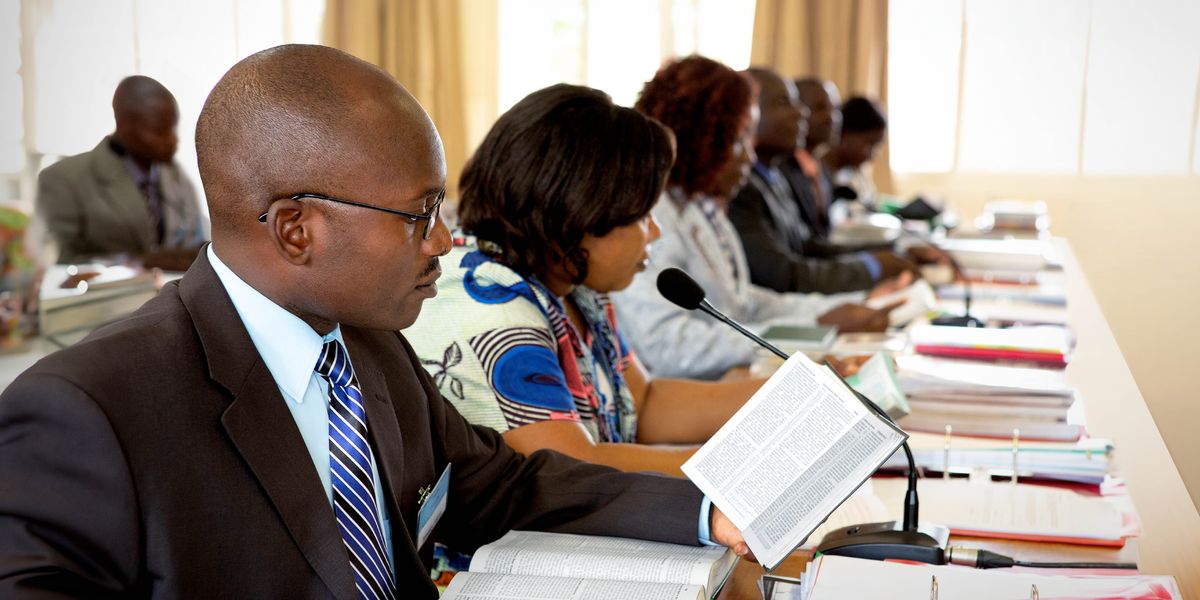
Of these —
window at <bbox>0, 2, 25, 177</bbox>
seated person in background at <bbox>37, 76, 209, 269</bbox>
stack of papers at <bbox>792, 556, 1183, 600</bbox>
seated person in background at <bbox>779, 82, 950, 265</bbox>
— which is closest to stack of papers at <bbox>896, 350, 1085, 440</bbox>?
stack of papers at <bbox>792, 556, 1183, 600</bbox>

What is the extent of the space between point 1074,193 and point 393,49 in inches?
Answer: 162

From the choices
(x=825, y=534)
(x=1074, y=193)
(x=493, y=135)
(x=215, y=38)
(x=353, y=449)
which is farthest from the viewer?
(x=1074, y=193)

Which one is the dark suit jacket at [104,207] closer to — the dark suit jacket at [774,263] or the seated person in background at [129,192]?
the seated person in background at [129,192]

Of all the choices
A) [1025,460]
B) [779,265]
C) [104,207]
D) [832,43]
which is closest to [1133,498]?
[1025,460]

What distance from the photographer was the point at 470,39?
6984mm

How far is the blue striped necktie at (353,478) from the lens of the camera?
3.34ft

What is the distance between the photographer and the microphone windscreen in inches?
60.2

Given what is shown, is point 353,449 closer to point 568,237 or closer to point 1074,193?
point 568,237

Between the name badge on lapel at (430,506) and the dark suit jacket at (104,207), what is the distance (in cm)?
263

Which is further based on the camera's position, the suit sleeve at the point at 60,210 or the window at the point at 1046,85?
the window at the point at 1046,85

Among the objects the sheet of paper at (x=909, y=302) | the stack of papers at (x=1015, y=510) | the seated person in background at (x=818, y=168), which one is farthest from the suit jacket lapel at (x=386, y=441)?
the seated person in background at (x=818, y=168)

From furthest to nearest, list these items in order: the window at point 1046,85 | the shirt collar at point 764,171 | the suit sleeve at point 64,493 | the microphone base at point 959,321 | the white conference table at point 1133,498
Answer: the window at point 1046,85, the shirt collar at point 764,171, the microphone base at point 959,321, the white conference table at point 1133,498, the suit sleeve at point 64,493

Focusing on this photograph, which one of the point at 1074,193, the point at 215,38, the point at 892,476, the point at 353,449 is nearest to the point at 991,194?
the point at 1074,193

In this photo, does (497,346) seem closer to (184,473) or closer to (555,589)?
(555,589)
